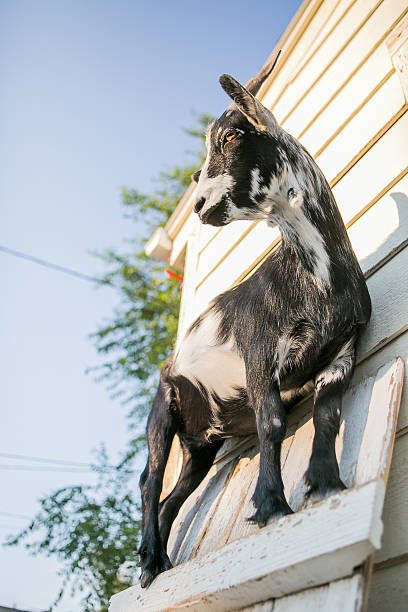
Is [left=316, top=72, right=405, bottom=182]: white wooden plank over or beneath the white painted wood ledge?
over

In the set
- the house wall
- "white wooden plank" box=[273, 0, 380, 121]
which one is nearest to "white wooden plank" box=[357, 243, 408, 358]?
the house wall

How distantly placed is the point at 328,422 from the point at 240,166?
0.77 meters

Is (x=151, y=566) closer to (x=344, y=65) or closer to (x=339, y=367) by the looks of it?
(x=339, y=367)

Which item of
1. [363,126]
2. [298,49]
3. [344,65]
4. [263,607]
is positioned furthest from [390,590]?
[298,49]

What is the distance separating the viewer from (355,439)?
139cm

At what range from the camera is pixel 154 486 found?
1.89 m

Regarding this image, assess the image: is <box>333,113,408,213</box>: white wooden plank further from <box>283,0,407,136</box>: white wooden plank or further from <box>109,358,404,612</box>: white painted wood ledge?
<box>109,358,404,612</box>: white painted wood ledge

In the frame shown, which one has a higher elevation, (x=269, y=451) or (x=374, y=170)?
(x=374, y=170)

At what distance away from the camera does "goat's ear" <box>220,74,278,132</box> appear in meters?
1.58

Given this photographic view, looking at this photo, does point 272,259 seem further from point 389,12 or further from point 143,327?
point 143,327

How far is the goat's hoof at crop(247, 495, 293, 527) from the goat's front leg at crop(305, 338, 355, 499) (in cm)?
7

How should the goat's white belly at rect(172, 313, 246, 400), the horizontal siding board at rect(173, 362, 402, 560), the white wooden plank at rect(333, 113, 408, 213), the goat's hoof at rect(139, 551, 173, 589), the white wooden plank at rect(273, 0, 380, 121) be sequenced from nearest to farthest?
the horizontal siding board at rect(173, 362, 402, 560) < the goat's hoof at rect(139, 551, 173, 589) < the goat's white belly at rect(172, 313, 246, 400) < the white wooden plank at rect(333, 113, 408, 213) < the white wooden plank at rect(273, 0, 380, 121)

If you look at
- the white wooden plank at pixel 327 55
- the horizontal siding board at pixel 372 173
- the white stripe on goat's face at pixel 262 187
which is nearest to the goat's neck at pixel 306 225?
the white stripe on goat's face at pixel 262 187

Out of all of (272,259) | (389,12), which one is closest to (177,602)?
(272,259)
